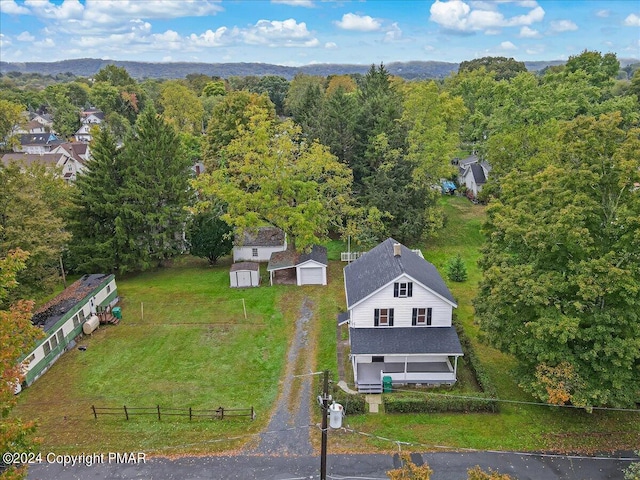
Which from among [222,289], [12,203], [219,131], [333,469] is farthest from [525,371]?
[219,131]

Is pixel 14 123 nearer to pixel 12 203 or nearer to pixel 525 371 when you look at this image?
pixel 12 203

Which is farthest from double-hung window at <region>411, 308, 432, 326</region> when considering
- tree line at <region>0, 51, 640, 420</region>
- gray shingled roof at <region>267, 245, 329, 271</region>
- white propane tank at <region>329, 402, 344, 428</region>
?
gray shingled roof at <region>267, 245, 329, 271</region>

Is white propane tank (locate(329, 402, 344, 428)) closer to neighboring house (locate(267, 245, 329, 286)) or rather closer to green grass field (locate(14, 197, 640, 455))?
green grass field (locate(14, 197, 640, 455))

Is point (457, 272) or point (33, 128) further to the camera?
point (33, 128)

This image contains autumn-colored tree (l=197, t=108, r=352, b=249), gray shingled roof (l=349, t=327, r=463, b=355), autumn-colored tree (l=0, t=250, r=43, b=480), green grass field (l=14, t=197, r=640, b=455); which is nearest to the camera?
autumn-colored tree (l=0, t=250, r=43, b=480)

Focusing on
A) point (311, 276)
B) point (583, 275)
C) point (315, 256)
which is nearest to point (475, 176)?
point (315, 256)

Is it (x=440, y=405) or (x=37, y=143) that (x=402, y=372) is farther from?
(x=37, y=143)

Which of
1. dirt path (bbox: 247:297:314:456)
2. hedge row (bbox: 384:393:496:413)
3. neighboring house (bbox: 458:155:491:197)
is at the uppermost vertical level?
neighboring house (bbox: 458:155:491:197)

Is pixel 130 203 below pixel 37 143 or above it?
below
